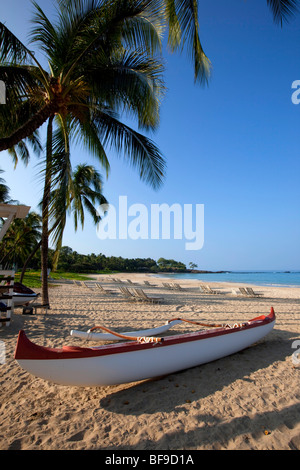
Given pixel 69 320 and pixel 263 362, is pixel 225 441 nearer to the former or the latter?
pixel 263 362

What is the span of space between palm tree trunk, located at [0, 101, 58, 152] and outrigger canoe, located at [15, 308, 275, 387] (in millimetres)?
3460

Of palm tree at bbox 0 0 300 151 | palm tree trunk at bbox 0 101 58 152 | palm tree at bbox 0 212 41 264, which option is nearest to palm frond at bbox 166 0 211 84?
palm tree at bbox 0 0 300 151

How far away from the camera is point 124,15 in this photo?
525 cm

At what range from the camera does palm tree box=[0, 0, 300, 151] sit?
4.62 meters

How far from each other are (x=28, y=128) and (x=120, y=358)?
14.7 ft

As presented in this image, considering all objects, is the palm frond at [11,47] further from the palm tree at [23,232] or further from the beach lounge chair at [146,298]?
the palm tree at [23,232]

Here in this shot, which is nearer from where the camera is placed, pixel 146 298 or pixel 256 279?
pixel 146 298

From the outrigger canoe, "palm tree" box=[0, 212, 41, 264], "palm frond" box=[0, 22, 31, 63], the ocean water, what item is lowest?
the ocean water

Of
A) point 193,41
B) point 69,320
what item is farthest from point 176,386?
point 193,41

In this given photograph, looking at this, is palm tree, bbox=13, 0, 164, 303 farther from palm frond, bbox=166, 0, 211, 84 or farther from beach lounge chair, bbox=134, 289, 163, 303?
beach lounge chair, bbox=134, 289, 163, 303

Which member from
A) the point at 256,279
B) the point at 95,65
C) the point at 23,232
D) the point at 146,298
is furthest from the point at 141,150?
the point at 256,279

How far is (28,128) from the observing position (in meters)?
4.69

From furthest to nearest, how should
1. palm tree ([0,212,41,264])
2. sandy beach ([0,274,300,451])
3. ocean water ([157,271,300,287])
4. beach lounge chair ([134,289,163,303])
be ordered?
ocean water ([157,271,300,287]), palm tree ([0,212,41,264]), beach lounge chair ([134,289,163,303]), sandy beach ([0,274,300,451])

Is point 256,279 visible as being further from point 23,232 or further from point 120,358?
point 120,358
